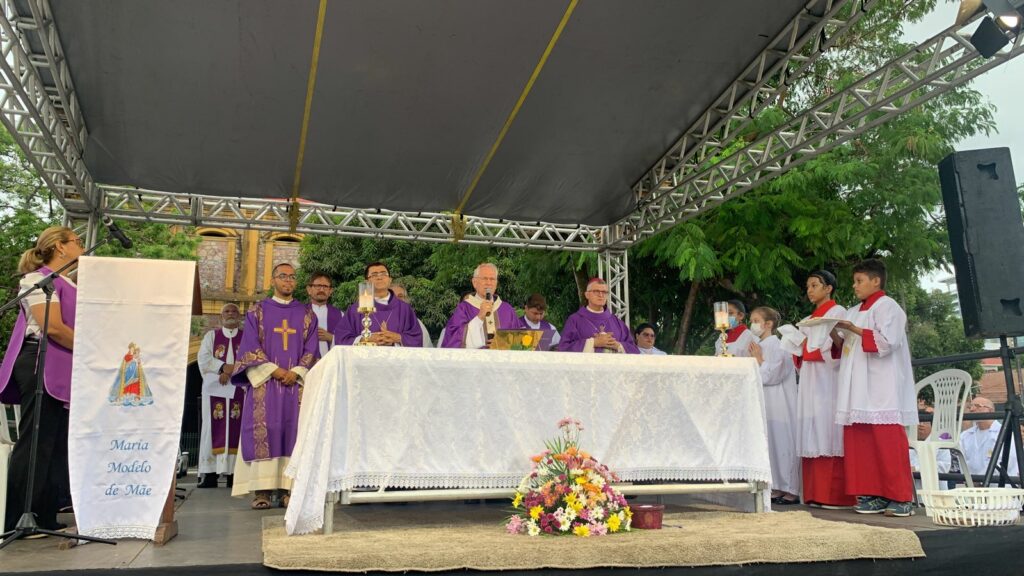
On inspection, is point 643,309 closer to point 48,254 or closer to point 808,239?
point 808,239

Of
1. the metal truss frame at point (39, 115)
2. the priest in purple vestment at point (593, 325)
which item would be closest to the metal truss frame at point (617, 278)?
the priest in purple vestment at point (593, 325)

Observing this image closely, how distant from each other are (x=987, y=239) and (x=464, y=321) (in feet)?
12.7

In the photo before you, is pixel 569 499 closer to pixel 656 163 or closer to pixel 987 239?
pixel 987 239

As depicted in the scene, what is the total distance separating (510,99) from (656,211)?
8.53 feet

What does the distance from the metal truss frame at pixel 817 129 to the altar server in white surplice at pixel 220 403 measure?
462 cm

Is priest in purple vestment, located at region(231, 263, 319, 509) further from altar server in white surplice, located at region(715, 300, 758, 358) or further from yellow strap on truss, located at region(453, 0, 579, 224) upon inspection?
altar server in white surplice, located at region(715, 300, 758, 358)

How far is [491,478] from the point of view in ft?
14.8

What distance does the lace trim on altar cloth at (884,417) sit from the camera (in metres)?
5.45

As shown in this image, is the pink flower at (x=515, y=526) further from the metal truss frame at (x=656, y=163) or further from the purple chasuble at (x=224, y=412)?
the purple chasuble at (x=224, y=412)

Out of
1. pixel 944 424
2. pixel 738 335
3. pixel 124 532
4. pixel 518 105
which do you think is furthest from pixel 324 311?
pixel 944 424

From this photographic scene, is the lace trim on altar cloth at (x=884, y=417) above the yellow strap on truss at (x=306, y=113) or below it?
below

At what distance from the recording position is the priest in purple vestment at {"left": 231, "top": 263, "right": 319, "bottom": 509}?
A: 19.4 ft

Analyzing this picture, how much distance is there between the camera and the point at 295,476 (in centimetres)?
416

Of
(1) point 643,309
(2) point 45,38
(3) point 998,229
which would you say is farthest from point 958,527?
(1) point 643,309
